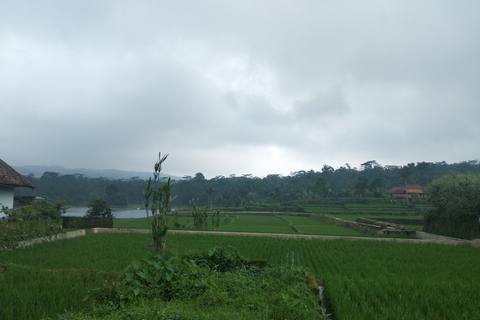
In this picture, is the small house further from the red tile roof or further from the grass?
the grass

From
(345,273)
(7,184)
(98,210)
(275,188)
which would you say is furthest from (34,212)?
(275,188)

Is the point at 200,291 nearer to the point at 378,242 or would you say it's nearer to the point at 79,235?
the point at 378,242

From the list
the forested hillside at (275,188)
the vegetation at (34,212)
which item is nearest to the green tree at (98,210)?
the vegetation at (34,212)

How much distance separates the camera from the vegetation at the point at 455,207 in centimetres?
1602

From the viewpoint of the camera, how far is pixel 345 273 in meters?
7.52

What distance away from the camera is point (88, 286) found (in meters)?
4.73

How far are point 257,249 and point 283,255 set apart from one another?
1.35 meters

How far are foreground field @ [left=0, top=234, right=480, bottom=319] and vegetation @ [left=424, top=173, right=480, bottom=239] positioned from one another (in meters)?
5.23

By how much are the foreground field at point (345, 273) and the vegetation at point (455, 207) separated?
17.2ft

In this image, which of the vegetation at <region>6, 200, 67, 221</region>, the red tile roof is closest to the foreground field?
the vegetation at <region>6, 200, 67, 221</region>

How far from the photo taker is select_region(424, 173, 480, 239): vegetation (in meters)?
16.0

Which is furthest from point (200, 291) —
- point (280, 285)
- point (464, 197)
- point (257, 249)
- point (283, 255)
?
point (464, 197)

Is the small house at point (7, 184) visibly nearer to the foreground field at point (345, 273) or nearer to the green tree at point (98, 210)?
the green tree at point (98, 210)

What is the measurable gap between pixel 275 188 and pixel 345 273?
2274 inches
